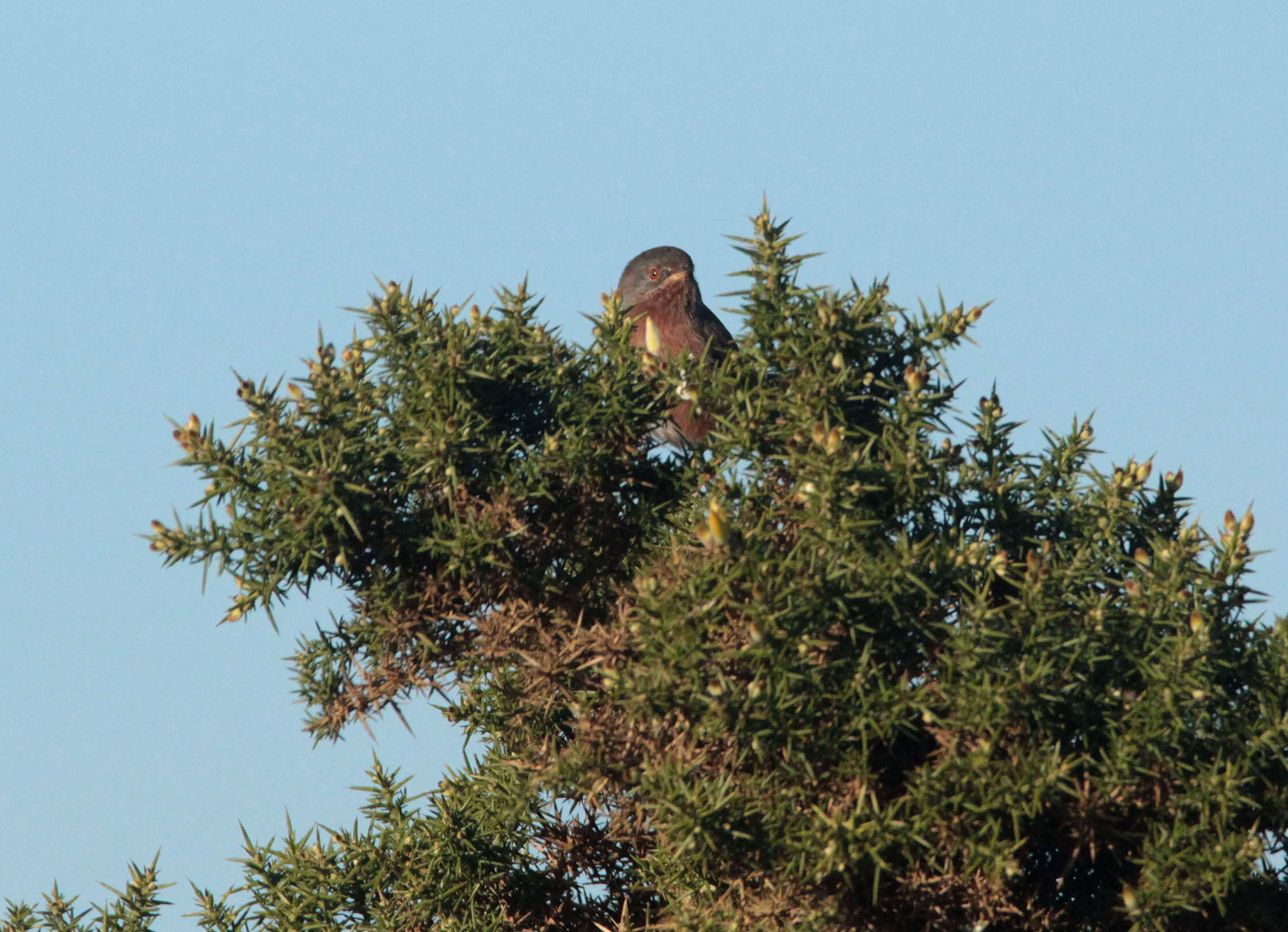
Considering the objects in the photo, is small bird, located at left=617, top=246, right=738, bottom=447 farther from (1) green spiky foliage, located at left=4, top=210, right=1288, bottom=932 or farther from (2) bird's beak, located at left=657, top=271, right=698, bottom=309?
(1) green spiky foliage, located at left=4, top=210, right=1288, bottom=932

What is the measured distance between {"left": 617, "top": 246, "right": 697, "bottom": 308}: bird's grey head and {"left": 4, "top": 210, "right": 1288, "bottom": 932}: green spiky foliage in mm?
3591

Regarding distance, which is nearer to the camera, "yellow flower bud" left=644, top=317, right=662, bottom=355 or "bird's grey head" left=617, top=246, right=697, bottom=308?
"yellow flower bud" left=644, top=317, right=662, bottom=355

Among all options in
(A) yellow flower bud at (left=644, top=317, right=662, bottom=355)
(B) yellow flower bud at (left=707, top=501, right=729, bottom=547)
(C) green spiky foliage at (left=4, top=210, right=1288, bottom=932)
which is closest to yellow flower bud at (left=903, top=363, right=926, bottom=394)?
(C) green spiky foliage at (left=4, top=210, right=1288, bottom=932)

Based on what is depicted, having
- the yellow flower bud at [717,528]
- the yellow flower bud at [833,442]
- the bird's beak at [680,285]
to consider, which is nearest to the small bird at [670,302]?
the bird's beak at [680,285]

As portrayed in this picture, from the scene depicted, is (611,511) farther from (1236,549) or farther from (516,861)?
(1236,549)

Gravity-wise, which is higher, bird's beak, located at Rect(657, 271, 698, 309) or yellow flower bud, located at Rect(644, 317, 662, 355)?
bird's beak, located at Rect(657, 271, 698, 309)

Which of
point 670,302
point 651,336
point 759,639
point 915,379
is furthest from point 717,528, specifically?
point 670,302

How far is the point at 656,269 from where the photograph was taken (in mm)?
8992

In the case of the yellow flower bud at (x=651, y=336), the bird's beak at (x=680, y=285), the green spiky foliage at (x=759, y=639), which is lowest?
the green spiky foliage at (x=759, y=639)

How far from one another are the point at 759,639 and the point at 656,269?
519cm

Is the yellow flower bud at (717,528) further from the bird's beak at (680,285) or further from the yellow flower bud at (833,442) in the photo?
the bird's beak at (680,285)

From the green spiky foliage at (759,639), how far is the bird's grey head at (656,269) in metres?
3.59

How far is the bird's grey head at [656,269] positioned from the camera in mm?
8961

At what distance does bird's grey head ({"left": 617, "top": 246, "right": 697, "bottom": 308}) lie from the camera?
29.4ft
